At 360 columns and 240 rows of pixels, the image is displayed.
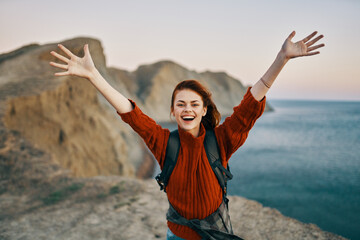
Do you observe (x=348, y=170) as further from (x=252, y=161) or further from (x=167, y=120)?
(x=167, y=120)

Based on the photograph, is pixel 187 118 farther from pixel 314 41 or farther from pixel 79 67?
pixel 314 41

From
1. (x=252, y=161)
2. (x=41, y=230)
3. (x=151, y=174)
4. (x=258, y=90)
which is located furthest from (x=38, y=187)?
(x=252, y=161)

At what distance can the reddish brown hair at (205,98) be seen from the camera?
1.83 m

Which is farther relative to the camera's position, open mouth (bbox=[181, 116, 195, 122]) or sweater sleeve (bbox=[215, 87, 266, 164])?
open mouth (bbox=[181, 116, 195, 122])

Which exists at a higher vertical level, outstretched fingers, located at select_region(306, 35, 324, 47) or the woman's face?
outstretched fingers, located at select_region(306, 35, 324, 47)

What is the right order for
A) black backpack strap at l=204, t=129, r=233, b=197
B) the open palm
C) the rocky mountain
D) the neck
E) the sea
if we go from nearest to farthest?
the open palm, black backpack strap at l=204, t=129, r=233, b=197, the neck, the rocky mountain, the sea

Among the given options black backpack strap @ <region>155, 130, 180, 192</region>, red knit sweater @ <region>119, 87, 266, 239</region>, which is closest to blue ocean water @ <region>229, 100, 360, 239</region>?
red knit sweater @ <region>119, 87, 266, 239</region>

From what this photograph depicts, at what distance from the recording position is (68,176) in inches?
226

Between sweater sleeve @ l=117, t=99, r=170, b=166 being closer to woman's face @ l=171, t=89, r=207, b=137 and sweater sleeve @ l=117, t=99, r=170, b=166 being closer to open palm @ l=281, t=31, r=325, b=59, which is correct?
woman's face @ l=171, t=89, r=207, b=137

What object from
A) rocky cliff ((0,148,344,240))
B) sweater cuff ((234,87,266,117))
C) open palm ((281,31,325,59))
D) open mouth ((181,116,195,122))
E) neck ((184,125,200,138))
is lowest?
rocky cliff ((0,148,344,240))

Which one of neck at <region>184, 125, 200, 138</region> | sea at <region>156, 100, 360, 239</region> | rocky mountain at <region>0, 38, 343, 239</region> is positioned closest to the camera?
neck at <region>184, 125, 200, 138</region>

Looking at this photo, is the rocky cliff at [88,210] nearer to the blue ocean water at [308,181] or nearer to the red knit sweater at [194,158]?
the red knit sweater at [194,158]

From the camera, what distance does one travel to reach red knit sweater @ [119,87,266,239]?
1.67m

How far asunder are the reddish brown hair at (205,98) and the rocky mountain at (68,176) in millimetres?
1108
